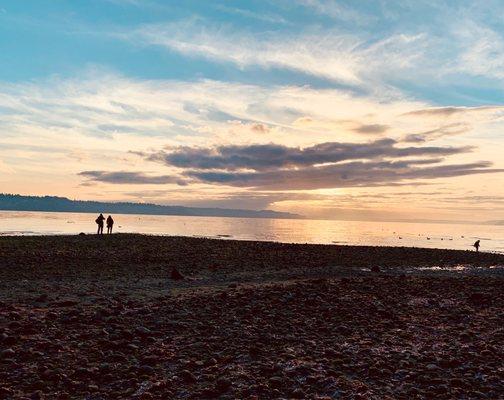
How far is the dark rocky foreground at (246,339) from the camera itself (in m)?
8.07

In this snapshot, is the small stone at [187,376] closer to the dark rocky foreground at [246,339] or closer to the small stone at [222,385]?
the dark rocky foreground at [246,339]

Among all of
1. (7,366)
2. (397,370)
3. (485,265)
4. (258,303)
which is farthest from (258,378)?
(485,265)

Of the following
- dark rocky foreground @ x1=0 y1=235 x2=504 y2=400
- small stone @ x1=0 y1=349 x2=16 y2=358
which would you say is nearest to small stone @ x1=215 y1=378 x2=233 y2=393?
dark rocky foreground @ x1=0 y1=235 x2=504 y2=400

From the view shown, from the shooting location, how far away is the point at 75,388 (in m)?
7.77

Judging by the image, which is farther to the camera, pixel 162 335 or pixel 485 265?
pixel 485 265

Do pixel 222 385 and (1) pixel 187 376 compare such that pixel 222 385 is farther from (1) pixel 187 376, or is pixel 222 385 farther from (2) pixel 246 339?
(2) pixel 246 339

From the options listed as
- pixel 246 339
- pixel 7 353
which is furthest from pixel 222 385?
pixel 7 353

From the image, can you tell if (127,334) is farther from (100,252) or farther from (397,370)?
(100,252)

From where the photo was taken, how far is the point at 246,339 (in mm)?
10977

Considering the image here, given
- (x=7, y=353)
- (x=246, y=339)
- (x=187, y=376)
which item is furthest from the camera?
(x=246, y=339)

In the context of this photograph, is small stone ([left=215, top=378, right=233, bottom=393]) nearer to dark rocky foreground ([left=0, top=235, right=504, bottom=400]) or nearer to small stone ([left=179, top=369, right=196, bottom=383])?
dark rocky foreground ([left=0, top=235, right=504, bottom=400])

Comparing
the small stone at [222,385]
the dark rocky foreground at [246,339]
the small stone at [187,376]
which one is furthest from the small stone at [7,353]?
the small stone at [222,385]

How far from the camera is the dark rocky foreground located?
807 cm

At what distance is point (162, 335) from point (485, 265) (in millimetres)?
40844
